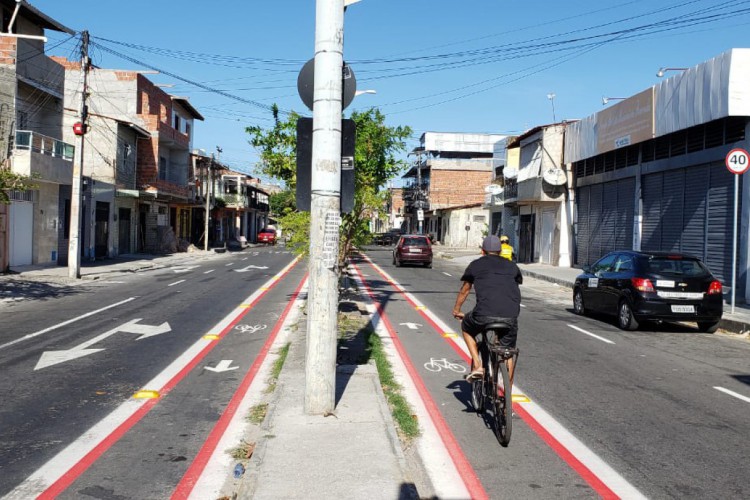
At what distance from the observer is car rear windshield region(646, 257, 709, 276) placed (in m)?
12.2

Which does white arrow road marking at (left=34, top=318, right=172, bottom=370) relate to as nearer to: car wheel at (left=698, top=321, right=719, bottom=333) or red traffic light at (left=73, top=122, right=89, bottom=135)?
car wheel at (left=698, top=321, right=719, bottom=333)

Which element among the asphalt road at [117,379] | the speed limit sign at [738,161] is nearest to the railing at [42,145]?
the asphalt road at [117,379]

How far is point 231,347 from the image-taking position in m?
9.78

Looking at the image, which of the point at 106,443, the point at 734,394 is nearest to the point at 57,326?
the point at 106,443

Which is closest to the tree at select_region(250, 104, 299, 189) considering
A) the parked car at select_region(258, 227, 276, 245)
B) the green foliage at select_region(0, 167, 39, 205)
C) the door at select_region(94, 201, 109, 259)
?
the green foliage at select_region(0, 167, 39, 205)

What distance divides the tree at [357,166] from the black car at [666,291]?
4986 mm

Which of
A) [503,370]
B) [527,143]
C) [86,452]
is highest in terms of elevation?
[527,143]

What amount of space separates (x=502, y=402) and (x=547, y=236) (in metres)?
30.8

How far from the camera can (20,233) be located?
82.6 feet

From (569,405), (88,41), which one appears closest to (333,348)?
(569,405)

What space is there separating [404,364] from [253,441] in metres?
3.39

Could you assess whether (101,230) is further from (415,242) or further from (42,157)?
(415,242)

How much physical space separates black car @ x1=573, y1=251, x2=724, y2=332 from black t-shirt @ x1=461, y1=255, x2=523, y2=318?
7052 millimetres

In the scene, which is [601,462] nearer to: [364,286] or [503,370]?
[503,370]
